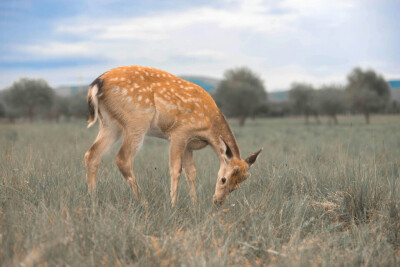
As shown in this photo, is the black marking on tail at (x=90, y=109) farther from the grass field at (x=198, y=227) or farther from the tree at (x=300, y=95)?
the tree at (x=300, y=95)

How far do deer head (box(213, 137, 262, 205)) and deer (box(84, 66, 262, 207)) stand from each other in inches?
0.5

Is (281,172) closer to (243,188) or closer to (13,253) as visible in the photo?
(243,188)

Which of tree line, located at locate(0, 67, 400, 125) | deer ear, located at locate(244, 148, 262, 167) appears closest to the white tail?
deer ear, located at locate(244, 148, 262, 167)

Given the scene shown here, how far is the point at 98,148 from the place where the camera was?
5.26m

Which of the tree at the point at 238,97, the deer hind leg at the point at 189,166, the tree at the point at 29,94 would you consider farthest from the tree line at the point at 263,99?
the deer hind leg at the point at 189,166

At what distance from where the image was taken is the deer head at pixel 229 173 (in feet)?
15.5

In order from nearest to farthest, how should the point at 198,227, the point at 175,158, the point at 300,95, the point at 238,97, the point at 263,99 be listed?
the point at 198,227, the point at 175,158, the point at 238,97, the point at 263,99, the point at 300,95

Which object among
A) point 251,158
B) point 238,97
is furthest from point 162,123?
point 238,97

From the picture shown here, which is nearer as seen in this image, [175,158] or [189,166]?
[175,158]

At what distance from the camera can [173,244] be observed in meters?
3.18

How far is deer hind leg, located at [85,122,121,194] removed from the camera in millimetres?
5147

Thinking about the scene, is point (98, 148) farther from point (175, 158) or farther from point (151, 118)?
point (175, 158)

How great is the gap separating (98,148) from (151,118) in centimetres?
90

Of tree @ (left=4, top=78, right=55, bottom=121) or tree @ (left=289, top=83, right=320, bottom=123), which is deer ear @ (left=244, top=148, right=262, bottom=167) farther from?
tree @ (left=289, top=83, right=320, bottom=123)
